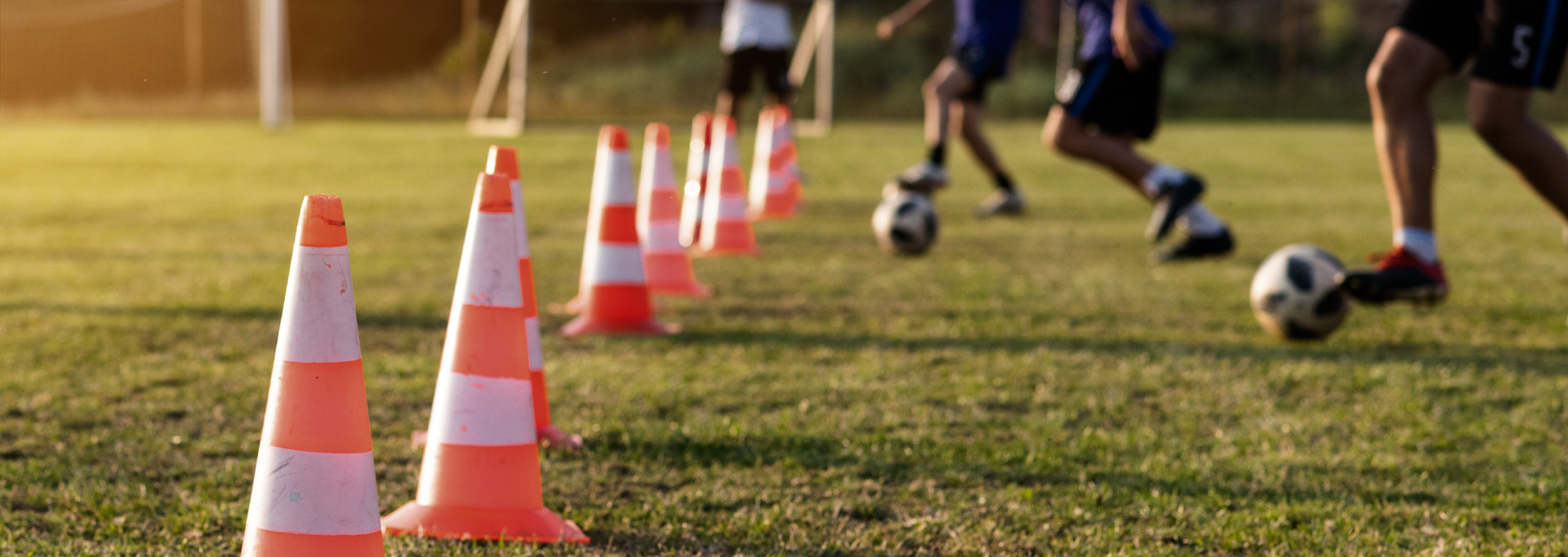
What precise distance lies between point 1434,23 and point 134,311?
451 centimetres

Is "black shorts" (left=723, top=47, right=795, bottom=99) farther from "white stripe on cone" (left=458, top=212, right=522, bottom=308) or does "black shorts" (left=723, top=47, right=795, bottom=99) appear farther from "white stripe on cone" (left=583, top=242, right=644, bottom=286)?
"white stripe on cone" (left=458, top=212, right=522, bottom=308)

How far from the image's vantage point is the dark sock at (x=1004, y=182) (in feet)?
31.1

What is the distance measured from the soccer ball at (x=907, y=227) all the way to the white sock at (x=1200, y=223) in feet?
3.96

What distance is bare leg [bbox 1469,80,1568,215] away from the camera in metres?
4.54

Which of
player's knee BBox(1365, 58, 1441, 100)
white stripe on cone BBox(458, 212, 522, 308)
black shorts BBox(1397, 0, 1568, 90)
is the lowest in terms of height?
white stripe on cone BBox(458, 212, 522, 308)

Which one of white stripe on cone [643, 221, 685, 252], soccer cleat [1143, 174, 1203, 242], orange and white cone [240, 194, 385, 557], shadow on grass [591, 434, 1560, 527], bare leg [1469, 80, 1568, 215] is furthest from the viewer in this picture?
soccer cleat [1143, 174, 1203, 242]

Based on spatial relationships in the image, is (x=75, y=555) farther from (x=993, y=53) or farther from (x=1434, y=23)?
(x=993, y=53)

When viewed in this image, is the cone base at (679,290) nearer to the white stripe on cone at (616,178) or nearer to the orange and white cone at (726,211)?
the white stripe on cone at (616,178)

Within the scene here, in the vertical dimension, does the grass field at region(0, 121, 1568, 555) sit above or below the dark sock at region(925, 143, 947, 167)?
below

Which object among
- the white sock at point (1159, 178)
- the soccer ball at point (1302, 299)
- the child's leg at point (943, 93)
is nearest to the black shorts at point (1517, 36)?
the soccer ball at point (1302, 299)

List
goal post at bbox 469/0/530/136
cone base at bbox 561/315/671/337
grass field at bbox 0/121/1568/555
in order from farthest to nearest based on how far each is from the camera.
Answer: goal post at bbox 469/0/530/136 < cone base at bbox 561/315/671/337 < grass field at bbox 0/121/1568/555

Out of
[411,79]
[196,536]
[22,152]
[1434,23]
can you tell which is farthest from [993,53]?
[411,79]

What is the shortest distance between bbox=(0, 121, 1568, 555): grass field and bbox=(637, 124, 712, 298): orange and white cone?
22cm

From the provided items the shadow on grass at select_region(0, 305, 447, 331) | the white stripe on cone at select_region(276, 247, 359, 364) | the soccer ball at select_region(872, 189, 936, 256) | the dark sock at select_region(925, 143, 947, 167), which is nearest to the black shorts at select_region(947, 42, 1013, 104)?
the dark sock at select_region(925, 143, 947, 167)
